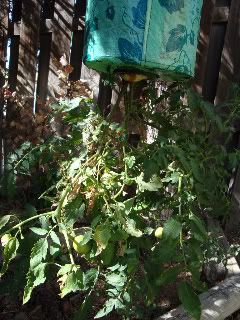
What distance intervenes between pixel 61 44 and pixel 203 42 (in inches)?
42.9

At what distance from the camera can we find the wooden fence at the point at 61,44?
7.42 ft

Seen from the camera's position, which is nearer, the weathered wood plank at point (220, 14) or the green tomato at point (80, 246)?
the green tomato at point (80, 246)

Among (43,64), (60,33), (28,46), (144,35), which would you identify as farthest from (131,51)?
(28,46)

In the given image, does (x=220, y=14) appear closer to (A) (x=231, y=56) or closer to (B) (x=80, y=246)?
(A) (x=231, y=56)

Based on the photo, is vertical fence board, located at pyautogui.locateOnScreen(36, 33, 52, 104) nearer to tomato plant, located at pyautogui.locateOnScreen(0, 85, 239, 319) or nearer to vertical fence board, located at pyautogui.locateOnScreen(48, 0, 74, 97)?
vertical fence board, located at pyautogui.locateOnScreen(48, 0, 74, 97)

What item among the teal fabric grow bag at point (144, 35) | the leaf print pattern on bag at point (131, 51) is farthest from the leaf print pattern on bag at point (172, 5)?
the leaf print pattern on bag at point (131, 51)

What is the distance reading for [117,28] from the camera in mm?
1245

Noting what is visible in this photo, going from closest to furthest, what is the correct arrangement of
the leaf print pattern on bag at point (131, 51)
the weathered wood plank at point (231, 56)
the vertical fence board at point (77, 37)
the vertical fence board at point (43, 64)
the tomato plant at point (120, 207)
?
the tomato plant at point (120, 207)
the leaf print pattern on bag at point (131, 51)
the weathered wood plank at point (231, 56)
the vertical fence board at point (77, 37)
the vertical fence board at point (43, 64)

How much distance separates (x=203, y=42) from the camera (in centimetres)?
228

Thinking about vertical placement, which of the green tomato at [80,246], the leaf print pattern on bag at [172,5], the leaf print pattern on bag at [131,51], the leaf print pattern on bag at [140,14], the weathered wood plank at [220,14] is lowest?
the green tomato at [80,246]

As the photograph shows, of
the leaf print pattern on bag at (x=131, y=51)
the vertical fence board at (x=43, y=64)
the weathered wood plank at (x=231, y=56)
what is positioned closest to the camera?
the leaf print pattern on bag at (x=131, y=51)

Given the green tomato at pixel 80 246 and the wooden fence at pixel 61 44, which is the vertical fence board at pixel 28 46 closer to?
the wooden fence at pixel 61 44

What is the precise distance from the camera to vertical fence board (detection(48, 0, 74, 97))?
9.23 feet

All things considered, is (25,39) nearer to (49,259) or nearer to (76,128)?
(76,128)
